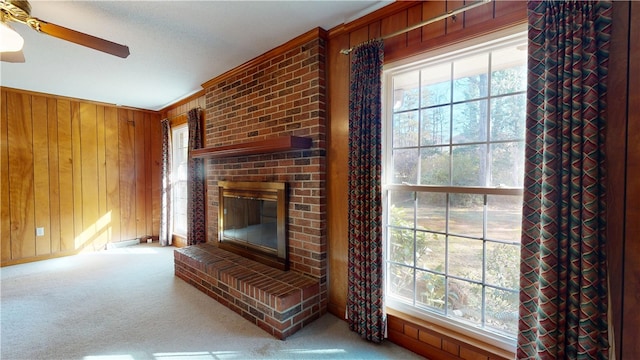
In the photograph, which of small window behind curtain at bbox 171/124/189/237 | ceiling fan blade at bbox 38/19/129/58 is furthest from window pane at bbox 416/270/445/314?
small window behind curtain at bbox 171/124/189/237

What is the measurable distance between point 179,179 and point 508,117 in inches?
183

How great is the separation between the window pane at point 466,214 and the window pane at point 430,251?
127mm

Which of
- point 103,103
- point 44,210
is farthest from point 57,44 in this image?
point 44,210

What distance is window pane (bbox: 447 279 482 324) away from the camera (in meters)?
1.73

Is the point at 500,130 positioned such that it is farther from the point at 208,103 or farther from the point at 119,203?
the point at 119,203

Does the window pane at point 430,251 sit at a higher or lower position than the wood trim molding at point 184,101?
lower

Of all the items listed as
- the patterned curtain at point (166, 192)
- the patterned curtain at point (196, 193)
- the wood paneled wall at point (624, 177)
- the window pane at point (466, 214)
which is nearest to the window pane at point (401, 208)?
the window pane at point (466, 214)

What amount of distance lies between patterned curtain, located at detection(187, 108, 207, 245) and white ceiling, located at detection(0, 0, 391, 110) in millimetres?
562

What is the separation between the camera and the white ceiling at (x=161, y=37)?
1950 millimetres

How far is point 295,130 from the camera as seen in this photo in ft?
8.27

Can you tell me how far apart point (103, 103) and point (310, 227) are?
4369 mm

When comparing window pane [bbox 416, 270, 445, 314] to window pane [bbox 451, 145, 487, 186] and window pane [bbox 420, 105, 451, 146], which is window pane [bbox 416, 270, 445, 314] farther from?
window pane [bbox 420, 105, 451, 146]

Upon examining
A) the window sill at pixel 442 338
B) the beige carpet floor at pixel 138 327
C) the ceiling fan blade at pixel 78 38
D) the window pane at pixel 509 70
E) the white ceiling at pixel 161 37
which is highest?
the white ceiling at pixel 161 37

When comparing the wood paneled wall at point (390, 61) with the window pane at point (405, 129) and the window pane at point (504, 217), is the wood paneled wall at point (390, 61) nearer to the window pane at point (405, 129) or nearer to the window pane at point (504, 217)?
the window pane at point (405, 129)
